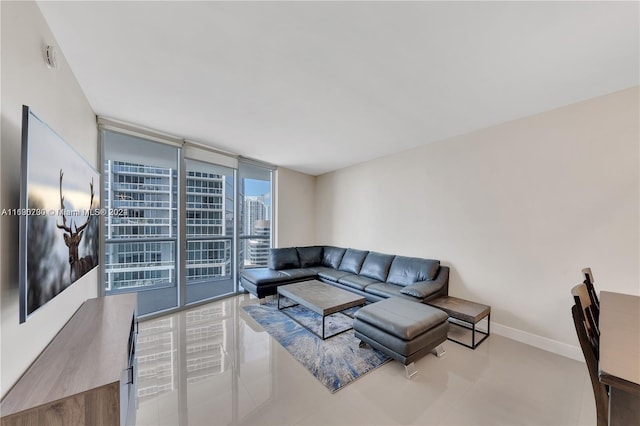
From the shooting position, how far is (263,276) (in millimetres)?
3842

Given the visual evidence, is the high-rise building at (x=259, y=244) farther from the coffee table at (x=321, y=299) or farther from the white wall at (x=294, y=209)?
the coffee table at (x=321, y=299)

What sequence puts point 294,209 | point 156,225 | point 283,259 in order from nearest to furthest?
1. point 156,225
2. point 283,259
3. point 294,209

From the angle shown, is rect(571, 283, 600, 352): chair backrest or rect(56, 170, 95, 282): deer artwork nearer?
rect(571, 283, 600, 352): chair backrest

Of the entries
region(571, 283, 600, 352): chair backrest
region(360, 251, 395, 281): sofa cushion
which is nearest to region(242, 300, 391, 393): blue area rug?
region(360, 251, 395, 281): sofa cushion

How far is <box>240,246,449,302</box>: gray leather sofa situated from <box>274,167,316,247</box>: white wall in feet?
1.31

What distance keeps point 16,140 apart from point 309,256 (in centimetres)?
419

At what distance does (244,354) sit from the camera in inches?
94.2

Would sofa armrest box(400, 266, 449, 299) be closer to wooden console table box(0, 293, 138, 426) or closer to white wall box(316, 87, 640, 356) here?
white wall box(316, 87, 640, 356)

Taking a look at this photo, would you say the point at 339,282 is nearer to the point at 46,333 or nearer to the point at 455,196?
the point at 455,196

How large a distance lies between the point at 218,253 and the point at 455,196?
3938 mm

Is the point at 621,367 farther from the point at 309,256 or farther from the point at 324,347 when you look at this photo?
the point at 309,256

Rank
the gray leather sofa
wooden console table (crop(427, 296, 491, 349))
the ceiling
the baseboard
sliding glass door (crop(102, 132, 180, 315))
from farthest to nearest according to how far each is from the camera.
A: the gray leather sofa < sliding glass door (crop(102, 132, 180, 315)) < wooden console table (crop(427, 296, 491, 349)) < the baseboard < the ceiling

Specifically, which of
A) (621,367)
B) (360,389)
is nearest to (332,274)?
(360,389)

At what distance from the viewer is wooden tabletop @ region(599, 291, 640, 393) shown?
2.61ft
